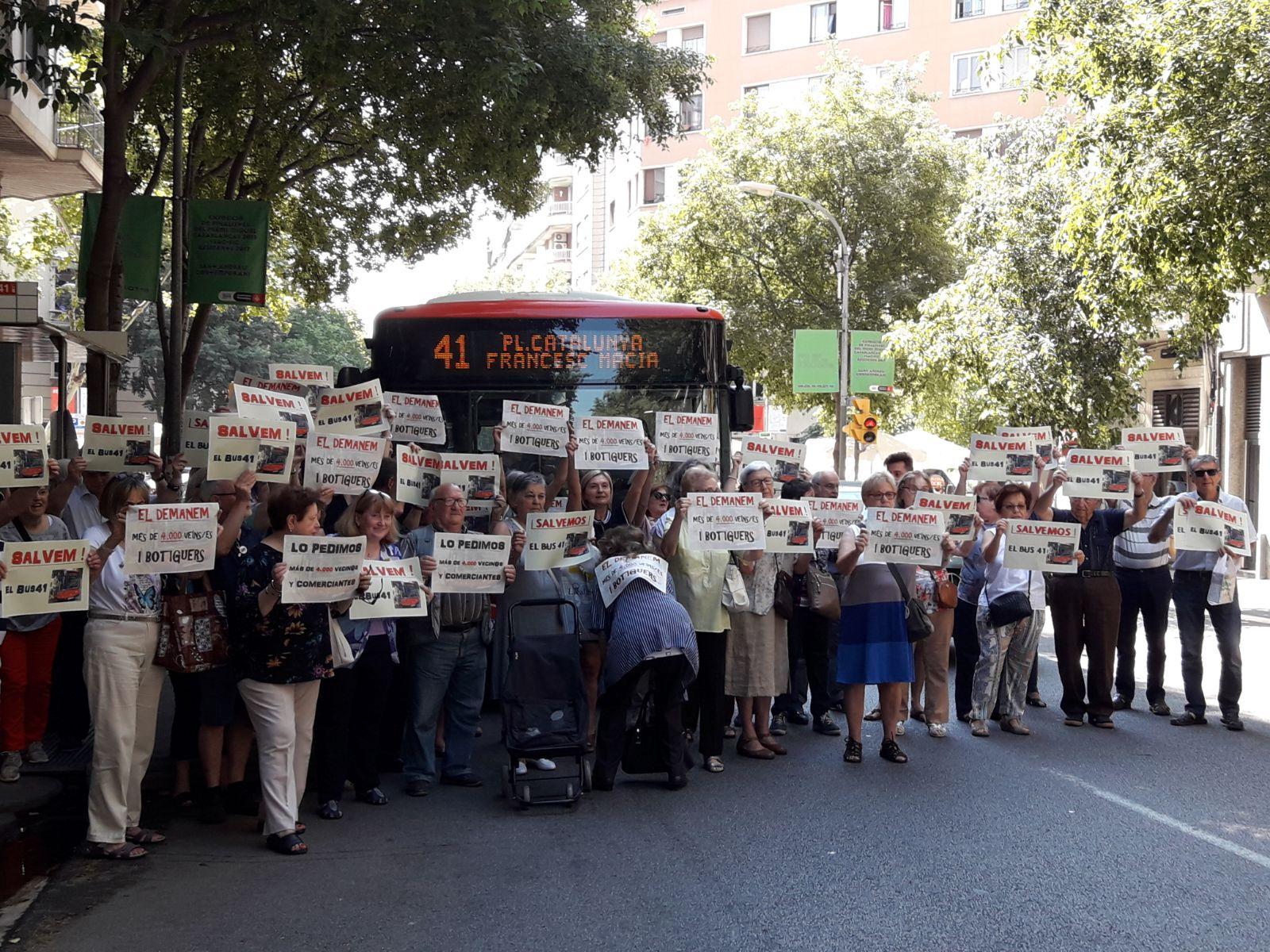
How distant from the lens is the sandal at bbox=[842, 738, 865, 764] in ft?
29.0

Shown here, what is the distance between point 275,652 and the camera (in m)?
6.81

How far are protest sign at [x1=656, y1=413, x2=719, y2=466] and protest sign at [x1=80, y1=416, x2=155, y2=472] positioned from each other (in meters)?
3.13

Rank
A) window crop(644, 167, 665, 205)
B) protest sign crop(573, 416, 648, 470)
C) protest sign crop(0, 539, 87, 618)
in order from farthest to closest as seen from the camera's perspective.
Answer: window crop(644, 167, 665, 205)
protest sign crop(573, 416, 648, 470)
protest sign crop(0, 539, 87, 618)

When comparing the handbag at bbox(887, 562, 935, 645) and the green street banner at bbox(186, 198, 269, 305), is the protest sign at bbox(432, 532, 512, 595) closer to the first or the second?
the handbag at bbox(887, 562, 935, 645)

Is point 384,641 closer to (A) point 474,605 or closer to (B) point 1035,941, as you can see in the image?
(A) point 474,605

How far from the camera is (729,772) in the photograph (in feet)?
28.2

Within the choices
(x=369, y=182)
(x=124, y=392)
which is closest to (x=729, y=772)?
(x=369, y=182)

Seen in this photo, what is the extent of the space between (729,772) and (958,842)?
6.44ft

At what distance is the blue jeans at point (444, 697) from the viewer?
8148mm

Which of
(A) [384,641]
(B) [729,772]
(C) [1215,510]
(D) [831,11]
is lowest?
(B) [729,772]

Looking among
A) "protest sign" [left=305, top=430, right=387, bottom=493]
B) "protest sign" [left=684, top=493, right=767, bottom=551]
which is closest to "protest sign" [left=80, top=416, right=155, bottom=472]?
"protest sign" [left=305, top=430, right=387, bottom=493]

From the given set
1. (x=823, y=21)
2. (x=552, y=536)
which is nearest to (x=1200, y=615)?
(x=552, y=536)

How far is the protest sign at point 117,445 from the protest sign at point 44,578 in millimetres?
1444

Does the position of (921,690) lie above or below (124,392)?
below
